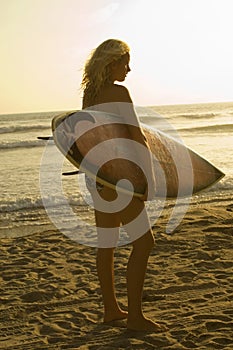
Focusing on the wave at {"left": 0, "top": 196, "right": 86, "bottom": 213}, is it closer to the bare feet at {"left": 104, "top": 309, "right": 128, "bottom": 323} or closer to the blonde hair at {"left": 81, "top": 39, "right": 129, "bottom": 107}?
the bare feet at {"left": 104, "top": 309, "right": 128, "bottom": 323}

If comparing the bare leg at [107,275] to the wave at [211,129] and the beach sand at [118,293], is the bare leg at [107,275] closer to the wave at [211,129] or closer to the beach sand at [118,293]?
the beach sand at [118,293]

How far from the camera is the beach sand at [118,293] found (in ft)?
11.0

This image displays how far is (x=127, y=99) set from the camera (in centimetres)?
306

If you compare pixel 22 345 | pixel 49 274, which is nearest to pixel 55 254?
pixel 49 274

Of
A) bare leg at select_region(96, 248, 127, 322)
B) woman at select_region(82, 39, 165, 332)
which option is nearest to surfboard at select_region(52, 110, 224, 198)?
woman at select_region(82, 39, 165, 332)

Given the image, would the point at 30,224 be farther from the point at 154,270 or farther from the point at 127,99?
the point at 127,99

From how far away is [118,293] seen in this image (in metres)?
4.27

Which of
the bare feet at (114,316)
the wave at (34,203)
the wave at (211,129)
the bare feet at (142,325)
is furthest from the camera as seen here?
the wave at (211,129)

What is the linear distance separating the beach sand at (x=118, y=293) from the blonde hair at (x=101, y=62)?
A: 1490 mm

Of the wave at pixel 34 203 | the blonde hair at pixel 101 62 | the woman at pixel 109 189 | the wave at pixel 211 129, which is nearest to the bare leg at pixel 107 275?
the woman at pixel 109 189

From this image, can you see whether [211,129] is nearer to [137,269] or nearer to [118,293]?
[118,293]

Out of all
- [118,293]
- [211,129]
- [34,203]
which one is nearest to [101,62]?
[118,293]

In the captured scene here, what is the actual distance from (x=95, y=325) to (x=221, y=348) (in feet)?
2.86

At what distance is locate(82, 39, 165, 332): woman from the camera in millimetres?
3061
